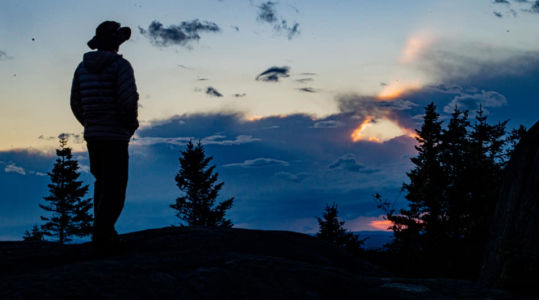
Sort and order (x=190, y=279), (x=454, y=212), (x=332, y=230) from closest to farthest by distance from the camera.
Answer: (x=190, y=279) < (x=454, y=212) < (x=332, y=230)

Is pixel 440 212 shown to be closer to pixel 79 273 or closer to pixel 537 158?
pixel 537 158

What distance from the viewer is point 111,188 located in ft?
22.3

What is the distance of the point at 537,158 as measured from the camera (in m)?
7.64

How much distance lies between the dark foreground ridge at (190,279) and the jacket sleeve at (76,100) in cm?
210

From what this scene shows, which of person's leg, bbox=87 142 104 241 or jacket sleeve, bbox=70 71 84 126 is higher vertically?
jacket sleeve, bbox=70 71 84 126

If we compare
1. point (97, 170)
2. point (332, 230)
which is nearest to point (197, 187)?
point (332, 230)

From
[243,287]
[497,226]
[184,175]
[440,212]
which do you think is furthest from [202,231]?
[184,175]

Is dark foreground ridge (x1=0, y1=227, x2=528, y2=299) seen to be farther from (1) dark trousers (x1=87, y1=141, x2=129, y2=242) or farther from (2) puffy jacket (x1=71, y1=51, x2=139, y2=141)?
(2) puffy jacket (x1=71, y1=51, x2=139, y2=141)

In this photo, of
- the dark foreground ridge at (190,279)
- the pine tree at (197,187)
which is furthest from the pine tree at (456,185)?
the pine tree at (197,187)

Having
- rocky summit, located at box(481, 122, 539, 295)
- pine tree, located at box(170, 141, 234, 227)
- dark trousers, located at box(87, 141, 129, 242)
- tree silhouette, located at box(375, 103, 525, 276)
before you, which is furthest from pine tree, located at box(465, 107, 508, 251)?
pine tree, located at box(170, 141, 234, 227)

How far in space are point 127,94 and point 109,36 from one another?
3.24 feet

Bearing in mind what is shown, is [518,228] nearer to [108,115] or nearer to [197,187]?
[108,115]

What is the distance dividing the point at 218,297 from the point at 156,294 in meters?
0.61

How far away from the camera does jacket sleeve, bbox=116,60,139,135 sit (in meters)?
6.60
